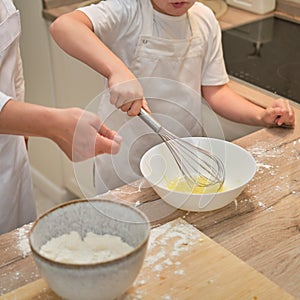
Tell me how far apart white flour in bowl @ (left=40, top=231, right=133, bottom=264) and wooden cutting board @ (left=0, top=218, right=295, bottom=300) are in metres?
0.06

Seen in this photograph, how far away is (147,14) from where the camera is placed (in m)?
1.26

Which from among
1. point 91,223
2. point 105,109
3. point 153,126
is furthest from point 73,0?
point 91,223

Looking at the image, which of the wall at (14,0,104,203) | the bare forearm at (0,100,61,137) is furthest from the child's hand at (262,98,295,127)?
the wall at (14,0,104,203)

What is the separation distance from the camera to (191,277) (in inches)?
32.5

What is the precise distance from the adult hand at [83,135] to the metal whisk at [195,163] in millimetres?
152

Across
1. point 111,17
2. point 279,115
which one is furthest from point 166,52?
point 279,115

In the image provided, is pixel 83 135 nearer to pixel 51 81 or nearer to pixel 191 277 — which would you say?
pixel 191 277

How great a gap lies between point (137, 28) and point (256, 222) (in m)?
0.53

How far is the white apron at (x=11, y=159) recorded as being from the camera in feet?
3.79

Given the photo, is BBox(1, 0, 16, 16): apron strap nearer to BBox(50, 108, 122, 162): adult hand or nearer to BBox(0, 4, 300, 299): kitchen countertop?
BBox(50, 108, 122, 162): adult hand

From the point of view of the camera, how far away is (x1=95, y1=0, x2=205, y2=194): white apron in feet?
3.66

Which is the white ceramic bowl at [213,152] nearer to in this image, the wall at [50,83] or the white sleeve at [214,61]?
the white sleeve at [214,61]

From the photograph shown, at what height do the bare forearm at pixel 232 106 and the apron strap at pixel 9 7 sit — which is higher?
the apron strap at pixel 9 7

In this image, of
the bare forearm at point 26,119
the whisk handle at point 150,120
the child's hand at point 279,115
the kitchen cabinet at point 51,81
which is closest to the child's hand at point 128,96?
the whisk handle at point 150,120
